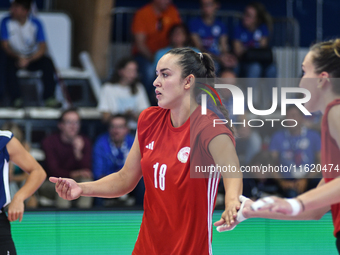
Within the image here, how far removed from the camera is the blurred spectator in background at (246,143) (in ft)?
21.8

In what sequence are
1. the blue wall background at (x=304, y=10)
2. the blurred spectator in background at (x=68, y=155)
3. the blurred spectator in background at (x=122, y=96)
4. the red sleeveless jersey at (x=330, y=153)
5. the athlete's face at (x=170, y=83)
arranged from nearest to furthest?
the red sleeveless jersey at (x=330, y=153) < the athlete's face at (x=170, y=83) < the blurred spectator in background at (x=68, y=155) < the blurred spectator in background at (x=122, y=96) < the blue wall background at (x=304, y=10)

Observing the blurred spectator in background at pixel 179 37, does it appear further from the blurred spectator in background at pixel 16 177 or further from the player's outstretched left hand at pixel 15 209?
the player's outstretched left hand at pixel 15 209

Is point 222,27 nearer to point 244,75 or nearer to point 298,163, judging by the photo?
point 244,75

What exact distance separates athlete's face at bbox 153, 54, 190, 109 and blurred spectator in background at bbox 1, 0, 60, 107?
5.20 m

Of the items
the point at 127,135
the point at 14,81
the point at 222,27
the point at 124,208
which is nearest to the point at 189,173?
the point at 124,208

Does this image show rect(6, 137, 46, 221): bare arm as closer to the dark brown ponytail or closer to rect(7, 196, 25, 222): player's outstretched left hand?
rect(7, 196, 25, 222): player's outstretched left hand

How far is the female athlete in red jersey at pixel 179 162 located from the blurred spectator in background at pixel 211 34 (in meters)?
5.38

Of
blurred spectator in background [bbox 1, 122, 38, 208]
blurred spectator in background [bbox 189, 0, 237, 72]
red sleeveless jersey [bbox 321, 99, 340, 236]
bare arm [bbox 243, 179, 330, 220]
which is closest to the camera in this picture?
bare arm [bbox 243, 179, 330, 220]

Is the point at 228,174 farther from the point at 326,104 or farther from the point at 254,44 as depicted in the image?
the point at 254,44

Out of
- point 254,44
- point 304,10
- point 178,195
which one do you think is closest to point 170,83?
point 178,195

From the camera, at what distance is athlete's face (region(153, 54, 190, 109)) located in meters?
2.52

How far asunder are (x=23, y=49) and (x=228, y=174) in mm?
6421

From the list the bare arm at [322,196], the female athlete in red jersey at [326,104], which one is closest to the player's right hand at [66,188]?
the female athlete in red jersey at [326,104]

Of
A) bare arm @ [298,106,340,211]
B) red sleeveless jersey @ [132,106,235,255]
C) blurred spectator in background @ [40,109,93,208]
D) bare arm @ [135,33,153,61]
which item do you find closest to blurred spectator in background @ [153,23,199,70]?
bare arm @ [135,33,153,61]
